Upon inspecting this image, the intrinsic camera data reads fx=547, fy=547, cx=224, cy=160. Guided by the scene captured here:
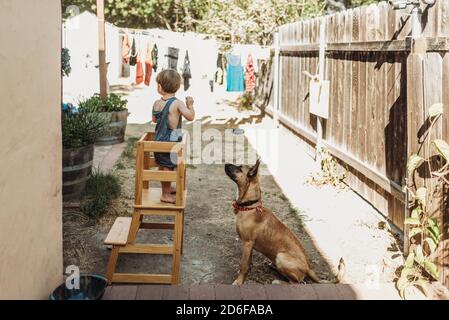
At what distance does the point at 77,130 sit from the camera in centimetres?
623

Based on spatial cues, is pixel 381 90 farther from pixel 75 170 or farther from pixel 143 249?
pixel 75 170

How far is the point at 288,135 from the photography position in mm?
11125

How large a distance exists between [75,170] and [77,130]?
475 mm

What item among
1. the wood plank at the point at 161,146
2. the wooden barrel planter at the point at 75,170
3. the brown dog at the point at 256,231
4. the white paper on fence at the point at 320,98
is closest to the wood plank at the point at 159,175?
the wood plank at the point at 161,146

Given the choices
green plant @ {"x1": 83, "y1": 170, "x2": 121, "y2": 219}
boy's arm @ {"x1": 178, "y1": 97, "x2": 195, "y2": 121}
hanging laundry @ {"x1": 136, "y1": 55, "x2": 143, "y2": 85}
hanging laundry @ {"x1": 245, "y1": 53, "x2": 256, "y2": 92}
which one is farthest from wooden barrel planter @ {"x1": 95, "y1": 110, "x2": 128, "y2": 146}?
boy's arm @ {"x1": 178, "y1": 97, "x2": 195, "y2": 121}

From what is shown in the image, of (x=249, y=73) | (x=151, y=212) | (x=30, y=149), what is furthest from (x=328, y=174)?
(x=249, y=73)

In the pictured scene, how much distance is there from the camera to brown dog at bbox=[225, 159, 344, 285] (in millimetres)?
4164

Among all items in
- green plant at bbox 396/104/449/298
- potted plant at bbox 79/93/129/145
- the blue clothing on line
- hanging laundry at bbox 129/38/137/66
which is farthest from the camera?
hanging laundry at bbox 129/38/137/66

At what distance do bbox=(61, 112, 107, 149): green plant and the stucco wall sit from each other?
270cm

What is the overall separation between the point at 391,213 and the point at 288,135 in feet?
18.4

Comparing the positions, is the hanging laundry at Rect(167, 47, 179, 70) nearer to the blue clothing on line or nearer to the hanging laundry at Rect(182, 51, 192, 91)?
the hanging laundry at Rect(182, 51, 192, 91)

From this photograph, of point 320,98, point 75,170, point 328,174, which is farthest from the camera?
point 320,98

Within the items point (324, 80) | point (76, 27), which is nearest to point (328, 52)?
point (324, 80)

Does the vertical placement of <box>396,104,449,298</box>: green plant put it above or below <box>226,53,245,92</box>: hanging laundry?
below
